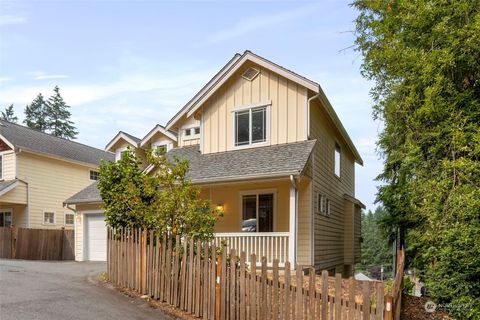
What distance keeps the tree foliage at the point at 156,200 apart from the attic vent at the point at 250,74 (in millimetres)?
5677

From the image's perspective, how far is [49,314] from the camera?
6.04 m

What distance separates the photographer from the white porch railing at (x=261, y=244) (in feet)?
37.0

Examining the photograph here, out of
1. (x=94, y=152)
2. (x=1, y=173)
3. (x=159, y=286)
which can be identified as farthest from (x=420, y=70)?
(x=94, y=152)

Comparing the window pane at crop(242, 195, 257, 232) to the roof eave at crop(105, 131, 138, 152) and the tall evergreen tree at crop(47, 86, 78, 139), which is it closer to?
the roof eave at crop(105, 131, 138, 152)

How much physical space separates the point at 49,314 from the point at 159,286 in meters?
1.94

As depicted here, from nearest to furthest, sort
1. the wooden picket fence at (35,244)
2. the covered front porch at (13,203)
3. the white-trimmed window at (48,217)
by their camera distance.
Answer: the wooden picket fence at (35,244)
the covered front porch at (13,203)
the white-trimmed window at (48,217)

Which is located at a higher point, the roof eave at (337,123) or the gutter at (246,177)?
the roof eave at (337,123)

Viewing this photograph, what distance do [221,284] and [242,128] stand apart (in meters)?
8.01

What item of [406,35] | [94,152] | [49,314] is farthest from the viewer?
[94,152]

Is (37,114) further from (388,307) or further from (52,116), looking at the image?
(388,307)

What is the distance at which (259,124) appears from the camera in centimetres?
1315

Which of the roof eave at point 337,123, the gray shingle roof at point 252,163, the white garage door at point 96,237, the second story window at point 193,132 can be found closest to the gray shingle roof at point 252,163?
the gray shingle roof at point 252,163

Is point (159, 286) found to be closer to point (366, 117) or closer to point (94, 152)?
point (366, 117)

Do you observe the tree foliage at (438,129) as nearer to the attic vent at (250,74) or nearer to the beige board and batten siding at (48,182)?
the attic vent at (250,74)
